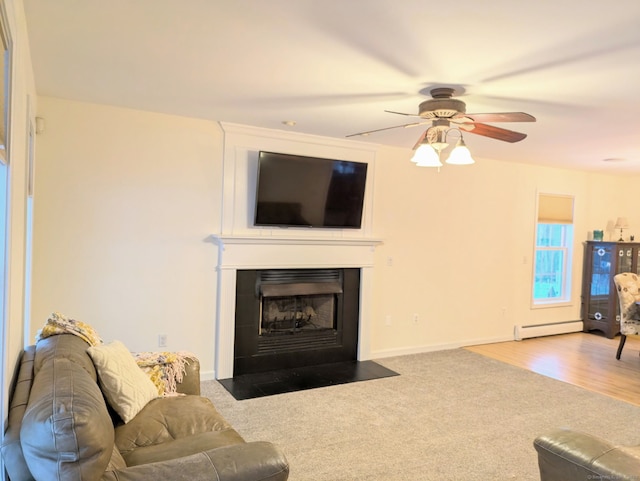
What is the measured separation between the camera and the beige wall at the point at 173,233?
144 inches

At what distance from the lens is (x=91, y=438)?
138 centimetres

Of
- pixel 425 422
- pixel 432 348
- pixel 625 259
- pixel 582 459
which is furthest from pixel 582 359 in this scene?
pixel 582 459

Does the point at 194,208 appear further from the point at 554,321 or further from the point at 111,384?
the point at 554,321

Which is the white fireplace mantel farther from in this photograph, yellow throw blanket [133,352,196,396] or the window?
the window

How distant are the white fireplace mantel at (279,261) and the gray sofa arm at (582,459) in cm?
300

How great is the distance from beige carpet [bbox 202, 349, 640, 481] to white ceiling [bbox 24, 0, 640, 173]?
2.35 m

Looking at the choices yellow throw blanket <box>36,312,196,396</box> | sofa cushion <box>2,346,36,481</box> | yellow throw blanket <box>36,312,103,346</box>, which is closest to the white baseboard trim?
yellow throw blanket <box>36,312,196,396</box>

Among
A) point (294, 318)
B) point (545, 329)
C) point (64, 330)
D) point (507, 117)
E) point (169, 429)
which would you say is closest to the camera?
point (169, 429)

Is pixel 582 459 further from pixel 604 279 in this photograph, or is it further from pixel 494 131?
pixel 604 279

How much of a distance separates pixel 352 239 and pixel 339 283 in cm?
49

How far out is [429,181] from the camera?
5.46 meters

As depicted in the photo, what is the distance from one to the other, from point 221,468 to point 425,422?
2.27 meters

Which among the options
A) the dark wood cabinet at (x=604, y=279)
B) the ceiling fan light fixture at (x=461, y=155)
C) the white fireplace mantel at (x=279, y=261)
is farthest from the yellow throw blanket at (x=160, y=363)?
the dark wood cabinet at (x=604, y=279)

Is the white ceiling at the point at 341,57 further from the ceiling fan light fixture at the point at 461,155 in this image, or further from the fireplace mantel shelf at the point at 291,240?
the fireplace mantel shelf at the point at 291,240
